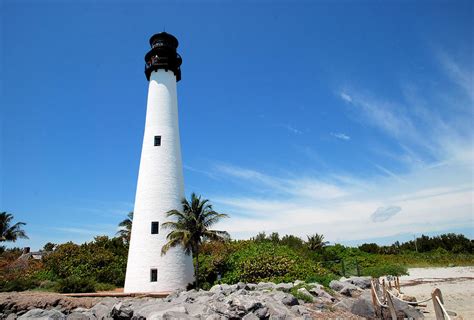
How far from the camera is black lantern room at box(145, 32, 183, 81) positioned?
78.0 feet

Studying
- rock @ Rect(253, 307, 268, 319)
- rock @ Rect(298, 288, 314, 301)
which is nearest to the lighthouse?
rock @ Rect(298, 288, 314, 301)

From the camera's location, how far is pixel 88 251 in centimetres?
2669

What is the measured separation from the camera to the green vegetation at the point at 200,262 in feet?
65.3

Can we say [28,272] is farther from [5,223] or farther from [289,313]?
[289,313]

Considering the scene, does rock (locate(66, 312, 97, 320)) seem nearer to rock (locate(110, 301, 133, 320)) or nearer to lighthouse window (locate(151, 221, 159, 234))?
rock (locate(110, 301, 133, 320))

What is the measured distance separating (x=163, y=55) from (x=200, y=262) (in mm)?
16583

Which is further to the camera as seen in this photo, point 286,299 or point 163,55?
point 163,55

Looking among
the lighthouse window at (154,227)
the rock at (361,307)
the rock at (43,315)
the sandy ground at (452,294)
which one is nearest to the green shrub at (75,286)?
the lighthouse window at (154,227)

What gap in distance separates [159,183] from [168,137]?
3437 millimetres

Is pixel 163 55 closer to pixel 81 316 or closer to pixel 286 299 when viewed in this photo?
pixel 81 316

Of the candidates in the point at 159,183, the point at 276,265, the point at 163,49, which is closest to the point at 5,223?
the point at 159,183

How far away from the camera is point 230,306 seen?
978cm

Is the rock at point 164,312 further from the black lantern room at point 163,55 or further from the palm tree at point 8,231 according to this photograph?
the palm tree at point 8,231

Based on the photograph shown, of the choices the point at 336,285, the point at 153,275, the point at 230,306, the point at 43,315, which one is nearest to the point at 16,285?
the point at 153,275
